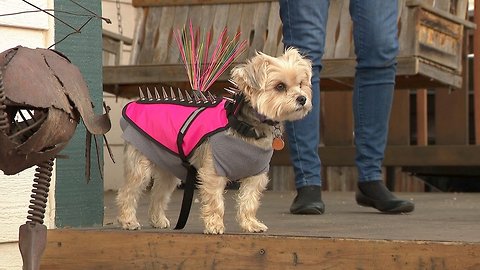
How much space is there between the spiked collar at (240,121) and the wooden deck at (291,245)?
0.37m

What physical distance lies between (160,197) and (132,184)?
212 mm

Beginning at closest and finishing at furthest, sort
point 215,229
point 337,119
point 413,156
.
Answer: point 215,229 → point 413,156 → point 337,119

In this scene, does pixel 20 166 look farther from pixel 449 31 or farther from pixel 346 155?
pixel 346 155

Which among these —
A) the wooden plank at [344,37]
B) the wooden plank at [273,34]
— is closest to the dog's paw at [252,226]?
the wooden plank at [344,37]

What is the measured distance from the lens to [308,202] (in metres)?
5.17

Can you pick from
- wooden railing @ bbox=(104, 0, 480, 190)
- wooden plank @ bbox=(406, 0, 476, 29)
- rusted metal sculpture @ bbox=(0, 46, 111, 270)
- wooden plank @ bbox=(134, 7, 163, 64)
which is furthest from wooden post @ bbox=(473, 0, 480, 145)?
rusted metal sculpture @ bbox=(0, 46, 111, 270)

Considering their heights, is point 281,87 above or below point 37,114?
above

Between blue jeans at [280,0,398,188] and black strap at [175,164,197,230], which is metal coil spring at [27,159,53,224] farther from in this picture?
blue jeans at [280,0,398,188]

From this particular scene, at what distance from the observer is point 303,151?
5.18m

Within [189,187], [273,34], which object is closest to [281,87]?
[189,187]

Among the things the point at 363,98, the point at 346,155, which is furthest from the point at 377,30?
the point at 346,155

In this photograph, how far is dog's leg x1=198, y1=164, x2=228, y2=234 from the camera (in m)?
4.19

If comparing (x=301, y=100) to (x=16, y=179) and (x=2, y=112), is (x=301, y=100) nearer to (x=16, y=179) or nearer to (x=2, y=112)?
(x=16, y=179)

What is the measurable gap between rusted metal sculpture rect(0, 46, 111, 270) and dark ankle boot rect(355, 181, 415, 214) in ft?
7.34
